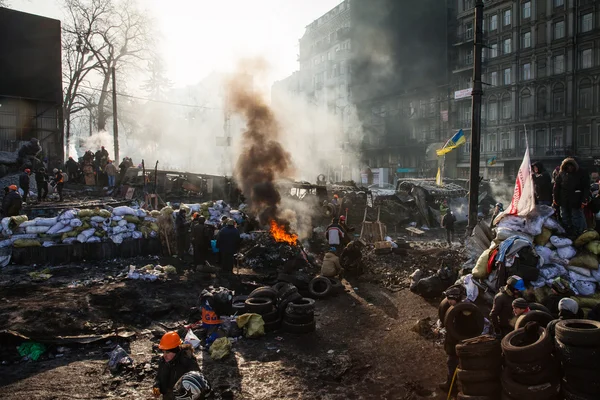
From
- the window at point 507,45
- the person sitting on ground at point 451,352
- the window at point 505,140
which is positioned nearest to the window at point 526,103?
the window at point 505,140

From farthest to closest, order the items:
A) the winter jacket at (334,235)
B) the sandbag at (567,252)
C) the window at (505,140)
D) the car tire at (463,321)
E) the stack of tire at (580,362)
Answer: the window at (505,140), the winter jacket at (334,235), the sandbag at (567,252), the car tire at (463,321), the stack of tire at (580,362)

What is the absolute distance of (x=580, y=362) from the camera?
4.41 metres

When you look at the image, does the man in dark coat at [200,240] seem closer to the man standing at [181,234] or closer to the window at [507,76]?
the man standing at [181,234]

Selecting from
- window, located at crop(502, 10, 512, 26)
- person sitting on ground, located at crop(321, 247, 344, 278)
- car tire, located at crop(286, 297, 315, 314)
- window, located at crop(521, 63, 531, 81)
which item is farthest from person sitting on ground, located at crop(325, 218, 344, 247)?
window, located at crop(502, 10, 512, 26)

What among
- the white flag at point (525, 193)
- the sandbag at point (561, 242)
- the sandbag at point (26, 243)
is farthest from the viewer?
the sandbag at point (26, 243)

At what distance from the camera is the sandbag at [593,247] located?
26.1 ft

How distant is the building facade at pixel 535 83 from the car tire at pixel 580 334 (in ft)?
123

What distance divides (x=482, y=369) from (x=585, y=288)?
4259 mm

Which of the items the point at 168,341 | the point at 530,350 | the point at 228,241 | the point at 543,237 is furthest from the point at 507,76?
the point at 168,341

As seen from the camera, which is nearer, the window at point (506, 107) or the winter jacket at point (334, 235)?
the winter jacket at point (334, 235)

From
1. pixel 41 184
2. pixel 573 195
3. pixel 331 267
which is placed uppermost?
pixel 41 184

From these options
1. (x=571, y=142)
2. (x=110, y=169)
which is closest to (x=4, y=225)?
(x=110, y=169)

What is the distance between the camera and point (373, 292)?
11.1 m

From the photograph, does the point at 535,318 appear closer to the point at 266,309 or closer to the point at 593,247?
the point at 593,247
